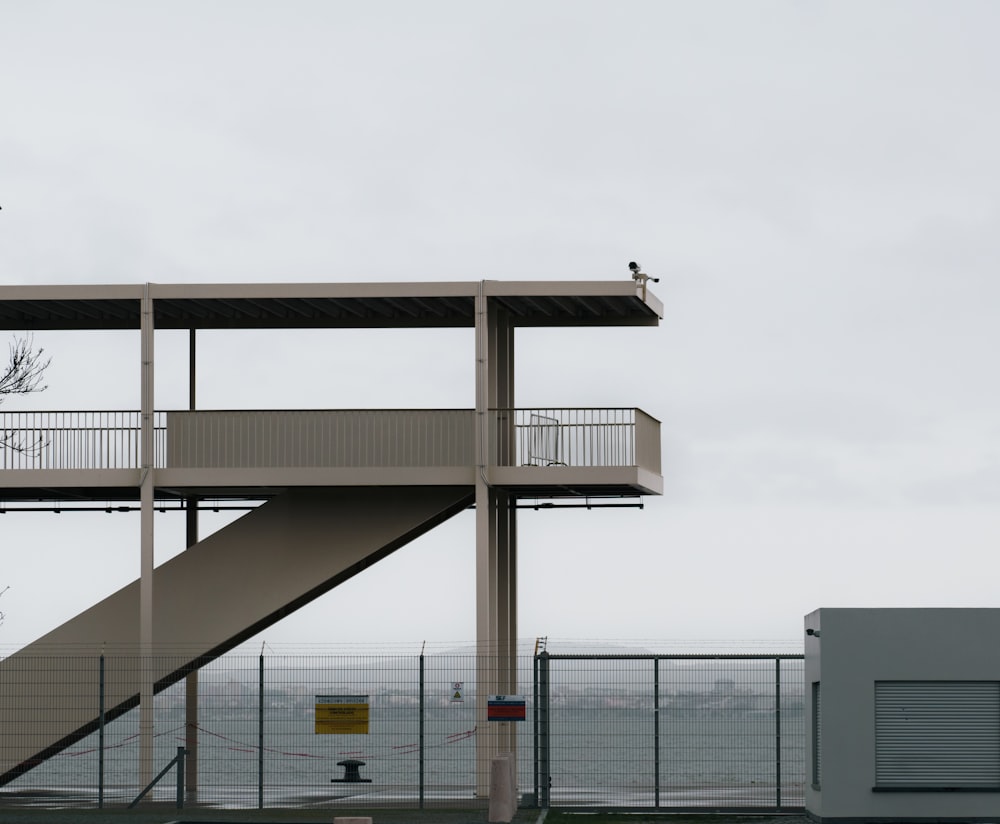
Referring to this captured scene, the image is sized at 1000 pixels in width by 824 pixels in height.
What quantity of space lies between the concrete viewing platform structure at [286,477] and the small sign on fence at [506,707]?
10.7 ft

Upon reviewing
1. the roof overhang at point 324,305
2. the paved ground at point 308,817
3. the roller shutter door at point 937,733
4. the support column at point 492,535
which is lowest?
the paved ground at point 308,817

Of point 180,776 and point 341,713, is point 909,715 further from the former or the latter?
point 180,776

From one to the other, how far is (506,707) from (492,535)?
18.1 ft

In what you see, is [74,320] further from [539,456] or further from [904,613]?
[904,613]

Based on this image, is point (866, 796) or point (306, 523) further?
point (306, 523)

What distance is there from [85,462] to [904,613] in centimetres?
1368

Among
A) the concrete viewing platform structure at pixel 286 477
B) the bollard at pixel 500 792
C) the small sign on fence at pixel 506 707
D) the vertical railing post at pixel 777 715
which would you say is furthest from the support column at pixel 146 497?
the vertical railing post at pixel 777 715

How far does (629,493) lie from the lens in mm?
32031

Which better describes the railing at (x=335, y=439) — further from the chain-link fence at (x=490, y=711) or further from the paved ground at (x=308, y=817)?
the paved ground at (x=308, y=817)

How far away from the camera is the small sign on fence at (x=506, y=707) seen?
25859 mm

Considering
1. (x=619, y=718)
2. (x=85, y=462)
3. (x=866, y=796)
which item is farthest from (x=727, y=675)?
(x=85, y=462)

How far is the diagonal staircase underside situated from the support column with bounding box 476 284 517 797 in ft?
2.60

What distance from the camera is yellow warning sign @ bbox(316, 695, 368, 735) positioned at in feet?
85.6

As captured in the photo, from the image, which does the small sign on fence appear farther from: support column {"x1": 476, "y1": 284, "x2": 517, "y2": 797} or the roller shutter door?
the roller shutter door
